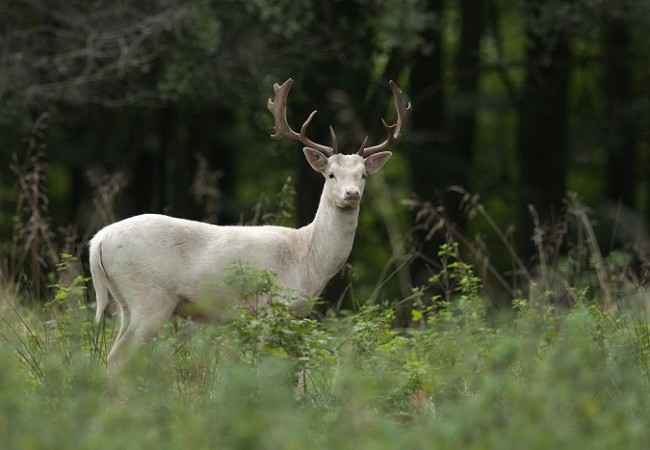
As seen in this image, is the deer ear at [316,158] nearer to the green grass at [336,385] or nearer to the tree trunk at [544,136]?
the green grass at [336,385]

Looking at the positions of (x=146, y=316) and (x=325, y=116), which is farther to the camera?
(x=325, y=116)

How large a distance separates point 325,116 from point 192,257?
6.66 m

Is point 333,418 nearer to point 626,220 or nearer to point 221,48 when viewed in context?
point 221,48

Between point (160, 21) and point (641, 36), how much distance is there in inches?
304

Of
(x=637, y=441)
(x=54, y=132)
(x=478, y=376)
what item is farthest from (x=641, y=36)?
(x=637, y=441)

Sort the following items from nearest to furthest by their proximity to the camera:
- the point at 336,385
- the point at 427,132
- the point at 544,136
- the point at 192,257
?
the point at 336,385, the point at 192,257, the point at 427,132, the point at 544,136

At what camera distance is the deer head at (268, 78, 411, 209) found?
7969mm

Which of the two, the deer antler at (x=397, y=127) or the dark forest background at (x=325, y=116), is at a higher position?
the deer antler at (x=397, y=127)

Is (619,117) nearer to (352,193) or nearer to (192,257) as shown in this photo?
(352,193)

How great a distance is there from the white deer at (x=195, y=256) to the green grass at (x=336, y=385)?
0.71 ft

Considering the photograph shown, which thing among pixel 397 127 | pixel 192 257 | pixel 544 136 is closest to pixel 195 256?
pixel 192 257

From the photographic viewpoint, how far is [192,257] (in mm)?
7664

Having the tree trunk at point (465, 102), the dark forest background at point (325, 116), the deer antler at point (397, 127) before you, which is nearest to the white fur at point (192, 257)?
the deer antler at point (397, 127)

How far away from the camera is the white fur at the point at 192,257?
7.50 m
